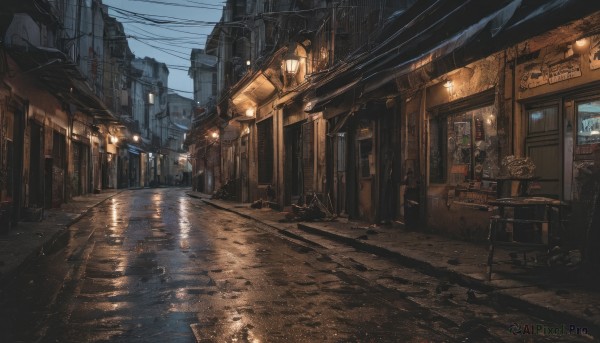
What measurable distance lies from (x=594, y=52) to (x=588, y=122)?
1072mm

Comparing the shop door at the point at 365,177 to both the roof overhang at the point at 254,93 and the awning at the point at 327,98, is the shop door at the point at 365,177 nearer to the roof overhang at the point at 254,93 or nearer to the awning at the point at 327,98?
the awning at the point at 327,98

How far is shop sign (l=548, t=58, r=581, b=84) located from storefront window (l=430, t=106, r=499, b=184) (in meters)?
1.71

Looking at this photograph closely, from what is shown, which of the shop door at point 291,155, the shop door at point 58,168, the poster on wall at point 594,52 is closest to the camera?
the poster on wall at point 594,52

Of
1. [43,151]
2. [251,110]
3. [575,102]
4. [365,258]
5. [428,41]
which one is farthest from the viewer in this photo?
[251,110]

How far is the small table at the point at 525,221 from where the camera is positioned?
6.38 metres

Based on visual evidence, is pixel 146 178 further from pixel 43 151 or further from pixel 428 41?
pixel 428 41

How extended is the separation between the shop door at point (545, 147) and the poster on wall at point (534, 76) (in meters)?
0.43

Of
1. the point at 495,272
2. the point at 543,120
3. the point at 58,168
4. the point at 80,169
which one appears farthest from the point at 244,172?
the point at 495,272

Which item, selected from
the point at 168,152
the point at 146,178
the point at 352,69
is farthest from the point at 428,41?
the point at 168,152

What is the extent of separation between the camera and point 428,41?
10.4m

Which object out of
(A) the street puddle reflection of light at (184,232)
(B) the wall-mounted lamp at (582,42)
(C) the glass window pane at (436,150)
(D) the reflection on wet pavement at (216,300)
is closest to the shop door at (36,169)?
(A) the street puddle reflection of light at (184,232)

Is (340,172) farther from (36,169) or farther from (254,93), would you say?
(36,169)

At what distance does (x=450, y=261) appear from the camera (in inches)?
312

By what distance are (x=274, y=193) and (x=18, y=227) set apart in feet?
37.1
